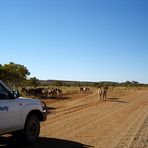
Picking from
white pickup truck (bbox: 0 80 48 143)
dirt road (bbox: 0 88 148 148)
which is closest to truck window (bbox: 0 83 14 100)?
white pickup truck (bbox: 0 80 48 143)

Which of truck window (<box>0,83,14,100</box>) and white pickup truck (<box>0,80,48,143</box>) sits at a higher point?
truck window (<box>0,83,14,100</box>)

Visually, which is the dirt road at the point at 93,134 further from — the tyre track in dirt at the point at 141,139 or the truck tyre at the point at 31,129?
the truck tyre at the point at 31,129

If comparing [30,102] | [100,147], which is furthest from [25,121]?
[100,147]

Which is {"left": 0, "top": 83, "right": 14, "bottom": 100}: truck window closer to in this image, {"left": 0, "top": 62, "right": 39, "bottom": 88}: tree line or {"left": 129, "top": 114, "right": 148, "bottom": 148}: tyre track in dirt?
{"left": 129, "top": 114, "right": 148, "bottom": 148}: tyre track in dirt

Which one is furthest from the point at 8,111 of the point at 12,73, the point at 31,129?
the point at 12,73

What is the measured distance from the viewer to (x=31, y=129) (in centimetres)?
1142

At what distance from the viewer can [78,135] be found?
43.5ft

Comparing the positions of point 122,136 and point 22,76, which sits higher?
point 22,76

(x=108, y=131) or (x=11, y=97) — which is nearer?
(x=11, y=97)

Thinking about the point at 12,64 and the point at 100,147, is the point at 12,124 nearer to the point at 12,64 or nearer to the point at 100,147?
the point at 100,147

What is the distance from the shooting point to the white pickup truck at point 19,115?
9891 mm

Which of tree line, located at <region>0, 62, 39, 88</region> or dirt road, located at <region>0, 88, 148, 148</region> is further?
tree line, located at <region>0, 62, 39, 88</region>

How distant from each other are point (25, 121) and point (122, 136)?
3.89 meters

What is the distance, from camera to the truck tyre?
11087 mm
